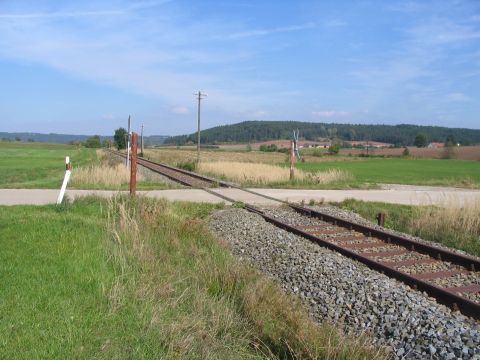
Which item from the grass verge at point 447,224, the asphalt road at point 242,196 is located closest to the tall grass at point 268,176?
the asphalt road at point 242,196

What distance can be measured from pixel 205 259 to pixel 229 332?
9.15 ft

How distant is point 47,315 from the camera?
4.88 meters

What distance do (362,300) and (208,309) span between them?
7.10 ft

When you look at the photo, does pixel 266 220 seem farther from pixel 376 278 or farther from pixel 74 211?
pixel 376 278

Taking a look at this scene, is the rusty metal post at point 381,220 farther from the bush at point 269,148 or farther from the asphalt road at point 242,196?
the bush at point 269,148

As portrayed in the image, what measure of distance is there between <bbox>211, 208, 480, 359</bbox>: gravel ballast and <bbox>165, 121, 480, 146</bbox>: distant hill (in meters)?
150

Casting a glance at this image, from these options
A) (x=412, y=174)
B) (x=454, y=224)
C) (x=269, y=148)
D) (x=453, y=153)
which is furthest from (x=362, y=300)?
(x=269, y=148)

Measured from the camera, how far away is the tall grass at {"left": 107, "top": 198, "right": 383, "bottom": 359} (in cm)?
469

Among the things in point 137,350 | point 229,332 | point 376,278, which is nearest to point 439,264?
point 376,278

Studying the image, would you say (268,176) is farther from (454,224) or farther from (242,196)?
(454,224)

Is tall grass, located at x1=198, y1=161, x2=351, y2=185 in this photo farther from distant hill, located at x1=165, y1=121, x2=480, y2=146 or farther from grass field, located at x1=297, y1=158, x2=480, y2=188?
distant hill, located at x1=165, y1=121, x2=480, y2=146

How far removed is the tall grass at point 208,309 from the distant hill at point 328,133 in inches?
5976

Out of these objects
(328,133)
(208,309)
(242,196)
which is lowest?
(242,196)

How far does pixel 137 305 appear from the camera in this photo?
5496mm
